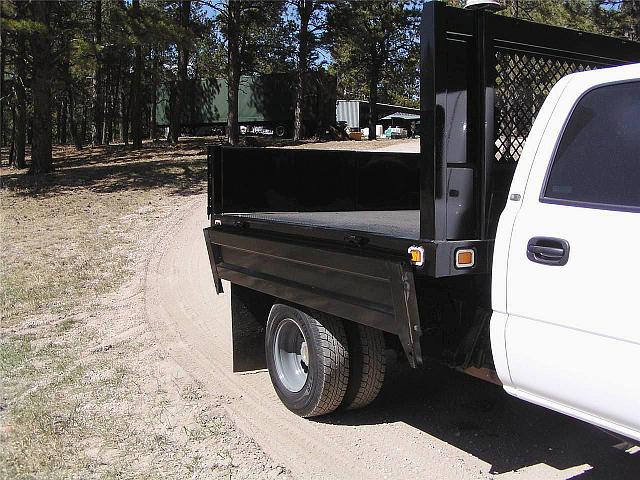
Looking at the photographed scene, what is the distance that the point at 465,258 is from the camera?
10.4ft

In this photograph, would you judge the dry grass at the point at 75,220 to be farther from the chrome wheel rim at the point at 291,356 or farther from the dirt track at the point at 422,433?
the chrome wheel rim at the point at 291,356

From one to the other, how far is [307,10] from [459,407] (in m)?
24.7

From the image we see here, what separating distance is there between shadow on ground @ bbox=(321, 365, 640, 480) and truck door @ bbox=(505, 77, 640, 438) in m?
1.05

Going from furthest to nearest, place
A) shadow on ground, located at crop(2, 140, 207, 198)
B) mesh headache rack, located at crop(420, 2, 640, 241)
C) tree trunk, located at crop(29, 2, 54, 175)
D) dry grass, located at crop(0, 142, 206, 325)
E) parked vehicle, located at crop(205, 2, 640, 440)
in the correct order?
tree trunk, located at crop(29, 2, 54, 175) < shadow on ground, located at crop(2, 140, 207, 198) < dry grass, located at crop(0, 142, 206, 325) < mesh headache rack, located at crop(420, 2, 640, 241) < parked vehicle, located at crop(205, 2, 640, 440)

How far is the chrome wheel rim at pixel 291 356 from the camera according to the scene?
14.9ft

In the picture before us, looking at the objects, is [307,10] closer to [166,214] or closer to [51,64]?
[51,64]

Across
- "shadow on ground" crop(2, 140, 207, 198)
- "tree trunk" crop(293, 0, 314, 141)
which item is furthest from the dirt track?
"tree trunk" crop(293, 0, 314, 141)

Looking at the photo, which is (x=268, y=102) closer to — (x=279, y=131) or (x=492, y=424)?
(x=279, y=131)

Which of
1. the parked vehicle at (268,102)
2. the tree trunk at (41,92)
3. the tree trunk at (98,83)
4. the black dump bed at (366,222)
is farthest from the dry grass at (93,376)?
the parked vehicle at (268,102)

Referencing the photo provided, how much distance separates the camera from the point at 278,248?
4.32 m

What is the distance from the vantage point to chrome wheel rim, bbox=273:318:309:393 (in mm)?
4539

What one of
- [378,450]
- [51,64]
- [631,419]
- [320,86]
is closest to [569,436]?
[378,450]

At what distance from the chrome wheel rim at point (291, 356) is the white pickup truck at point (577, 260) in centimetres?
172

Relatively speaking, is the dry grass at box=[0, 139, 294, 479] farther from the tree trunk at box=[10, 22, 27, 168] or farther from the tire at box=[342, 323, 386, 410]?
the tree trunk at box=[10, 22, 27, 168]
